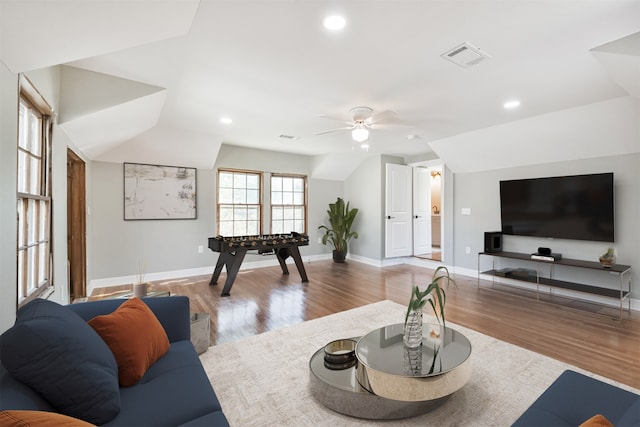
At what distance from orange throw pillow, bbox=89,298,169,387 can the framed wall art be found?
3.85 metres

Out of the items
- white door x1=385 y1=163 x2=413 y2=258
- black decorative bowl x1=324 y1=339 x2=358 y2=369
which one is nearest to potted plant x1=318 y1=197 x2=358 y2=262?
white door x1=385 y1=163 x2=413 y2=258

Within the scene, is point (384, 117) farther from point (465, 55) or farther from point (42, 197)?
point (42, 197)

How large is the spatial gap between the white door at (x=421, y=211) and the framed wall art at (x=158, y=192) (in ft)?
15.6

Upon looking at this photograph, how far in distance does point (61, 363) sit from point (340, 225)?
595 cm

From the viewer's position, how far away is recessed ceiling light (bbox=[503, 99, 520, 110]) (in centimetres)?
329

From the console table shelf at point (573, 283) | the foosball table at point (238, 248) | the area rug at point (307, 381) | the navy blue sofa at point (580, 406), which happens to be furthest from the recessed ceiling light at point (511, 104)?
the foosball table at point (238, 248)

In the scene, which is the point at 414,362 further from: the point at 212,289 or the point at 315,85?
the point at 212,289

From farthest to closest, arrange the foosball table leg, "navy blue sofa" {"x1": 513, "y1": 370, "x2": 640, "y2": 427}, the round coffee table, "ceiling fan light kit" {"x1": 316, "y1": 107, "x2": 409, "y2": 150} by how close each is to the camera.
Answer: the foosball table leg
"ceiling fan light kit" {"x1": 316, "y1": 107, "x2": 409, "y2": 150}
the round coffee table
"navy blue sofa" {"x1": 513, "y1": 370, "x2": 640, "y2": 427}

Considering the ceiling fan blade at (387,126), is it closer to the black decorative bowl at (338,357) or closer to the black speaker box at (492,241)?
the black speaker box at (492,241)

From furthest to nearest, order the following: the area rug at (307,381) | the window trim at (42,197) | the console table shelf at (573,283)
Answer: the console table shelf at (573,283) < the window trim at (42,197) < the area rug at (307,381)

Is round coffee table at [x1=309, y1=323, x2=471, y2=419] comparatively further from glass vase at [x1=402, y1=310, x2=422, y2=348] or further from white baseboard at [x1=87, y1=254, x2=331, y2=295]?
white baseboard at [x1=87, y1=254, x2=331, y2=295]

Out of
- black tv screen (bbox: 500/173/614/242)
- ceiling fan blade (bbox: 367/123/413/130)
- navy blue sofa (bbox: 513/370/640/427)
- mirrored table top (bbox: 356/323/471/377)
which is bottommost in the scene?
mirrored table top (bbox: 356/323/471/377)

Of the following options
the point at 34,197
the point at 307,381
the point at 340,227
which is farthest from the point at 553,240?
the point at 34,197

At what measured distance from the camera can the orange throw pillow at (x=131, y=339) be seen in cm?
142
